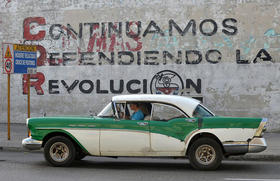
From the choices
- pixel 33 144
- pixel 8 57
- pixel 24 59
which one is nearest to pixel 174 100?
pixel 33 144

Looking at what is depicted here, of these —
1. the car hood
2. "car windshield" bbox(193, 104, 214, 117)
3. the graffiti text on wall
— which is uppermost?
the graffiti text on wall

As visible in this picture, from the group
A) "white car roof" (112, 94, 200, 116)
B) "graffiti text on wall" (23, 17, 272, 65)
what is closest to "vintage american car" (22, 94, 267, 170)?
"white car roof" (112, 94, 200, 116)

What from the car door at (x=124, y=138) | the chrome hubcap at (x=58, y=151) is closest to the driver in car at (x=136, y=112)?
the car door at (x=124, y=138)

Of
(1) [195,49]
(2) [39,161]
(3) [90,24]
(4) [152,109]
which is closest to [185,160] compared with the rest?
(4) [152,109]

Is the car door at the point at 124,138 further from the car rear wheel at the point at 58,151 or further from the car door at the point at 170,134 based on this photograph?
the car rear wheel at the point at 58,151

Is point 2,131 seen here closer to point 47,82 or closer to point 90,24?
point 47,82

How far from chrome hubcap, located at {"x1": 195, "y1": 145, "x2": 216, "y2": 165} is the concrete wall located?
961 cm

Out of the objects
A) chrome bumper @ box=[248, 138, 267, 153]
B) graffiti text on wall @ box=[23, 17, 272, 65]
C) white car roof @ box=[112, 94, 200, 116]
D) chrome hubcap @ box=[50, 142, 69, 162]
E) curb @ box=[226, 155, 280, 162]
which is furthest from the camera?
graffiti text on wall @ box=[23, 17, 272, 65]

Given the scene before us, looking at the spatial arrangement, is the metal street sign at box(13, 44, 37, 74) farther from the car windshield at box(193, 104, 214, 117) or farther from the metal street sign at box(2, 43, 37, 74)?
the car windshield at box(193, 104, 214, 117)

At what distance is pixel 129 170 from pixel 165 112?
139cm

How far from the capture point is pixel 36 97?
21.2 m

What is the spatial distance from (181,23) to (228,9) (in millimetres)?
1916

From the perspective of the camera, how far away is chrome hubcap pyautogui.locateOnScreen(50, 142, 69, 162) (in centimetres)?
1049

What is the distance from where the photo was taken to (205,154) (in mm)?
9938
